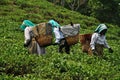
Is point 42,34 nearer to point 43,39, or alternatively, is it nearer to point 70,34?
point 43,39

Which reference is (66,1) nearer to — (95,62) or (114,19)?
(114,19)

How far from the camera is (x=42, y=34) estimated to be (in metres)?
15.0

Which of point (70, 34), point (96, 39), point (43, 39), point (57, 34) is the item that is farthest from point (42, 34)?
point (96, 39)

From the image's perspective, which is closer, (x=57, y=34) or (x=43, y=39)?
(x=43, y=39)

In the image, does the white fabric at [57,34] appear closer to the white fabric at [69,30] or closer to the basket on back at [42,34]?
the white fabric at [69,30]

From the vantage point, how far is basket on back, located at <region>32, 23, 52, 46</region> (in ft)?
49.1

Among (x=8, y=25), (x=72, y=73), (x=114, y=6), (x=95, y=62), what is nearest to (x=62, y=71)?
(x=72, y=73)

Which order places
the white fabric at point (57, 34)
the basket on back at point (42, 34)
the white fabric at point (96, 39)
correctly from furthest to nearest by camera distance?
1. the white fabric at point (96, 39)
2. the white fabric at point (57, 34)
3. the basket on back at point (42, 34)

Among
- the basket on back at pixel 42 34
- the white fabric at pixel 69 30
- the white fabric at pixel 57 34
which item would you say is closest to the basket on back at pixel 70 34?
the white fabric at pixel 69 30

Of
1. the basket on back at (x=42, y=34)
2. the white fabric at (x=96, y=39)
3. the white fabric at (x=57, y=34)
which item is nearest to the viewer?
the basket on back at (x=42, y=34)

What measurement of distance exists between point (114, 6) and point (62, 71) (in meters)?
41.8

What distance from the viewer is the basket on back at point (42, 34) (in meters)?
15.0

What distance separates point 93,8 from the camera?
55375 mm

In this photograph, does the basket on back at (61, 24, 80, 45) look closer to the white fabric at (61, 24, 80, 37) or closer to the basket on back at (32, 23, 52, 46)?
the white fabric at (61, 24, 80, 37)
